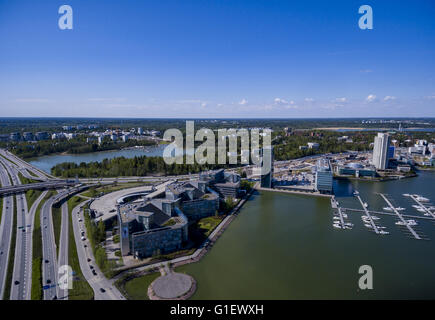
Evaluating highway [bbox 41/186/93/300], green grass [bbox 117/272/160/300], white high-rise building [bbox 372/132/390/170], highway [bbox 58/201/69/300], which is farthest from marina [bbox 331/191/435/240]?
highway [bbox 41/186/93/300]

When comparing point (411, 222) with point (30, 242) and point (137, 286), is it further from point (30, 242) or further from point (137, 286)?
point (30, 242)

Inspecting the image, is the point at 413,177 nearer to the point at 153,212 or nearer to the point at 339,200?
the point at 339,200

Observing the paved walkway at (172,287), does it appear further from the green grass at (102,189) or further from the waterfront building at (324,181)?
the waterfront building at (324,181)

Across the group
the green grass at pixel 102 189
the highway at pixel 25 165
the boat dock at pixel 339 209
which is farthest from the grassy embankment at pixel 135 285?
the highway at pixel 25 165

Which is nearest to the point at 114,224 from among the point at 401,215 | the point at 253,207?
the point at 253,207

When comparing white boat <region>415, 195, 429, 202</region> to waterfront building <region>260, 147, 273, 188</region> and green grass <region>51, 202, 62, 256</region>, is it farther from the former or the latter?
green grass <region>51, 202, 62, 256</region>
